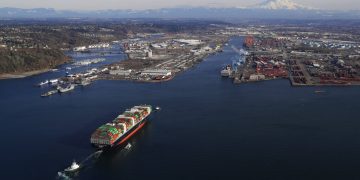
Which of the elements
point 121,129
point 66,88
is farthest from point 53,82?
point 121,129

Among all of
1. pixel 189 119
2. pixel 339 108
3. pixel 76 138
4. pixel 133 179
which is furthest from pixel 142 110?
pixel 339 108

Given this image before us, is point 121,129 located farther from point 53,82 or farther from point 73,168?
point 53,82

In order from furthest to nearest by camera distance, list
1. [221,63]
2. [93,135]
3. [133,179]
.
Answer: [221,63] < [93,135] < [133,179]

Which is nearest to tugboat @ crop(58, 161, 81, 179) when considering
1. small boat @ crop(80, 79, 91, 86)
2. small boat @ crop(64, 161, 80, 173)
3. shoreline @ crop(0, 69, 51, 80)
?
small boat @ crop(64, 161, 80, 173)

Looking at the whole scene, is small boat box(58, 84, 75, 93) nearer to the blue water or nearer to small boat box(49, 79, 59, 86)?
the blue water

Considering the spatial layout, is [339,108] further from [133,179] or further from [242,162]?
[133,179]
